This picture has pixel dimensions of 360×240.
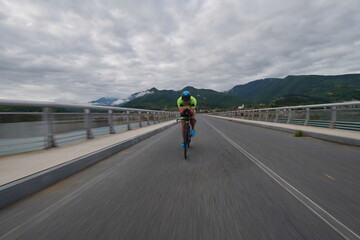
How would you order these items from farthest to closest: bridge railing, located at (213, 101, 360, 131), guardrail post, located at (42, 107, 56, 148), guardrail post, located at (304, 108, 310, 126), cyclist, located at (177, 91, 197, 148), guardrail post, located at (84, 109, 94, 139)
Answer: guardrail post, located at (304, 108, 310, 126)
bridge railing, located at (213, 101, 360, 131)
guardrail post, located at (84, 109, 94, 139)
cyclist, located at (177, 91, 197, 148)
guardrail post, located at (42, 107, 56, 148)

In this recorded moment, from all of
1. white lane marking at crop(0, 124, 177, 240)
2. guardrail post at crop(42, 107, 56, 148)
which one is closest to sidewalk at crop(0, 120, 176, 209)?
white lane marking at crop(0, 124, 177, 240)

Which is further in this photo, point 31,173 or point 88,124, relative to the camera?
point 88,124

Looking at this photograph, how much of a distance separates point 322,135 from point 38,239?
936 cm

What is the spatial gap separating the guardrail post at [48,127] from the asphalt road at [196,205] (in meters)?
2.53

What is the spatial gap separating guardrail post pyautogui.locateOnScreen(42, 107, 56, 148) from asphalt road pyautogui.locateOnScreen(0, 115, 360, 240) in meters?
2.53

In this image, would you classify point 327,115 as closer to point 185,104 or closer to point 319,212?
point 185,104

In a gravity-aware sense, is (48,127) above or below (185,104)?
below

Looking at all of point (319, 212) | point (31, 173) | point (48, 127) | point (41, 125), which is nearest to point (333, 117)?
point (319, 212)

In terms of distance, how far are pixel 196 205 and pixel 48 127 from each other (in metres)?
5.25

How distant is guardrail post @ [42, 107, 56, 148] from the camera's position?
5.01 metres

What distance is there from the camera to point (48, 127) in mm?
5113

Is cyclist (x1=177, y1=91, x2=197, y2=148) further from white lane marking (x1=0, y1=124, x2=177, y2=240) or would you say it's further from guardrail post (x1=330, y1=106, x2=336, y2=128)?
guardrail post (x1=330, y1=106, x2=336, y2=128)

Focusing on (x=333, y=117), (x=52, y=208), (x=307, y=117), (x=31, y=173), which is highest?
(x=333, y=117)

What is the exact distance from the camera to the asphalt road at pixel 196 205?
65.2 inches
